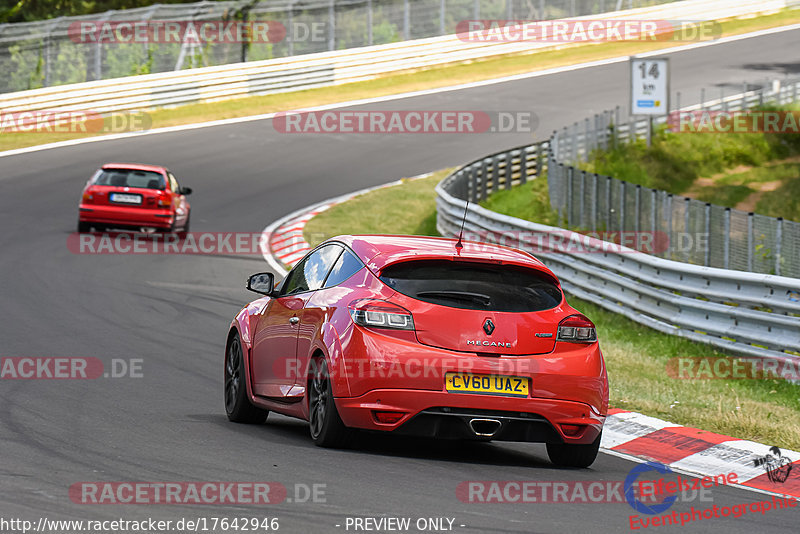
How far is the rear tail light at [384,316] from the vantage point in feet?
26.9

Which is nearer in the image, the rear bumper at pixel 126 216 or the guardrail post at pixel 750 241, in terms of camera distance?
the guardrail post at pixel 750 241

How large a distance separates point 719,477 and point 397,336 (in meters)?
2.23

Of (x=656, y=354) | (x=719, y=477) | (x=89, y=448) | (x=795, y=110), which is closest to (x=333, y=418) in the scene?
(x=89, y=448)

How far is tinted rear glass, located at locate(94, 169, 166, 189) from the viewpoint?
23562 millimetres

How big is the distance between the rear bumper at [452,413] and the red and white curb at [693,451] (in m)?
1.09

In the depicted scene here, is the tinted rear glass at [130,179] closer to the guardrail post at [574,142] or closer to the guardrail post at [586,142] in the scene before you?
the guardrail post at [574,142]

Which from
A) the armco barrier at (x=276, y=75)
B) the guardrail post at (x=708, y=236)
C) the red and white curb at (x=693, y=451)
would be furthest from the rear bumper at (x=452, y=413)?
the armco barrier at (x=276, y=75)

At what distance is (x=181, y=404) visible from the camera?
34.5ft

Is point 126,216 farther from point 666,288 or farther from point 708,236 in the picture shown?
point 708,236

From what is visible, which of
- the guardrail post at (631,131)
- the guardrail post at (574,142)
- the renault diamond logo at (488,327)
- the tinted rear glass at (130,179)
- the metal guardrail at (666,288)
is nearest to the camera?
the renault diamond logo at (488,327)

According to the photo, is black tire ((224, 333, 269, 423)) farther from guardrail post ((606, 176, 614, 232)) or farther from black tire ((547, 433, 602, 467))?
guardrail post ((606, 176, 614, 232))

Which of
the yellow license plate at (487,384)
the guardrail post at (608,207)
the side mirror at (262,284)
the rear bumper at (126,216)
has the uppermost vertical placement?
the side mirror at (262,284)

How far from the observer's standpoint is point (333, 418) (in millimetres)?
8305

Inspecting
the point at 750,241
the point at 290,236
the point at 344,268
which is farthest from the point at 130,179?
the point at 344,268
